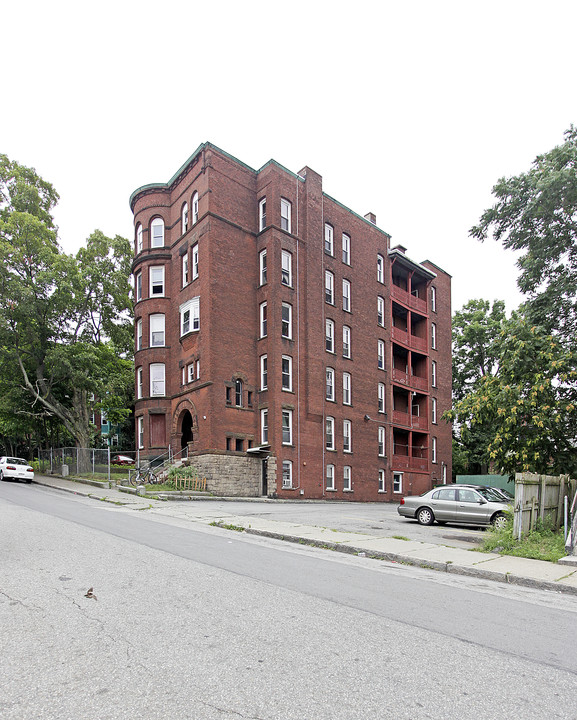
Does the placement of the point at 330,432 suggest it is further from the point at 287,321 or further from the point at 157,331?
the point at 157,331

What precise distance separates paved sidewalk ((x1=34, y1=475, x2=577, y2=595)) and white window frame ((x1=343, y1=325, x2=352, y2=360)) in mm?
21106

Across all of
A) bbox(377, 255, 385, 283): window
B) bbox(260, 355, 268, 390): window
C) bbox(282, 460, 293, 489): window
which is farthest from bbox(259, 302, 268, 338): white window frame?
bbox(377, 255, 385, 283): window

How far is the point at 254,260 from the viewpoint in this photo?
1287 inches

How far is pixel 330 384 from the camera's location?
34.8 meters

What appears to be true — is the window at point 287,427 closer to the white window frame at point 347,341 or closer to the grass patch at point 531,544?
the white window frame at point 347,341

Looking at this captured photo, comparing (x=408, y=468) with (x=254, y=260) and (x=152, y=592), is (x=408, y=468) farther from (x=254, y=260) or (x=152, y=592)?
(x=152, y=592)

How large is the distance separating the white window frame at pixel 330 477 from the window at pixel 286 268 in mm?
11296

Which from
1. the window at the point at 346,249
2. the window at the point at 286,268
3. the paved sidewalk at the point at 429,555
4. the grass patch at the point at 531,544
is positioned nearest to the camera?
the paved sidewalk at the point at 429,555

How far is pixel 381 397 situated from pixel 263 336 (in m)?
11.6

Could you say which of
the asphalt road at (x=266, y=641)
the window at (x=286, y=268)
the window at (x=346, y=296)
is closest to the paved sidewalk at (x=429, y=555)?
the asphalt road at (x=266, y=641)

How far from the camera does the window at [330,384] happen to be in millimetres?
34500

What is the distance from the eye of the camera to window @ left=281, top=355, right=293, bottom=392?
31.5 meters

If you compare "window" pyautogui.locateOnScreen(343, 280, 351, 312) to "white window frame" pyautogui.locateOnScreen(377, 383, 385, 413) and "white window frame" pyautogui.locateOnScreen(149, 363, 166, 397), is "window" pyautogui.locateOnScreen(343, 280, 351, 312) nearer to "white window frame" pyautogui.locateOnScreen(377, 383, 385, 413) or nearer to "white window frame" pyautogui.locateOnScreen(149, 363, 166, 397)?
"white window frame" pyautogui.locateOnScreen(377, 383, 385, 413)

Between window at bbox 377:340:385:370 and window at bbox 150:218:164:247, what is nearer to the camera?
window at bbox 150:218:164:247
